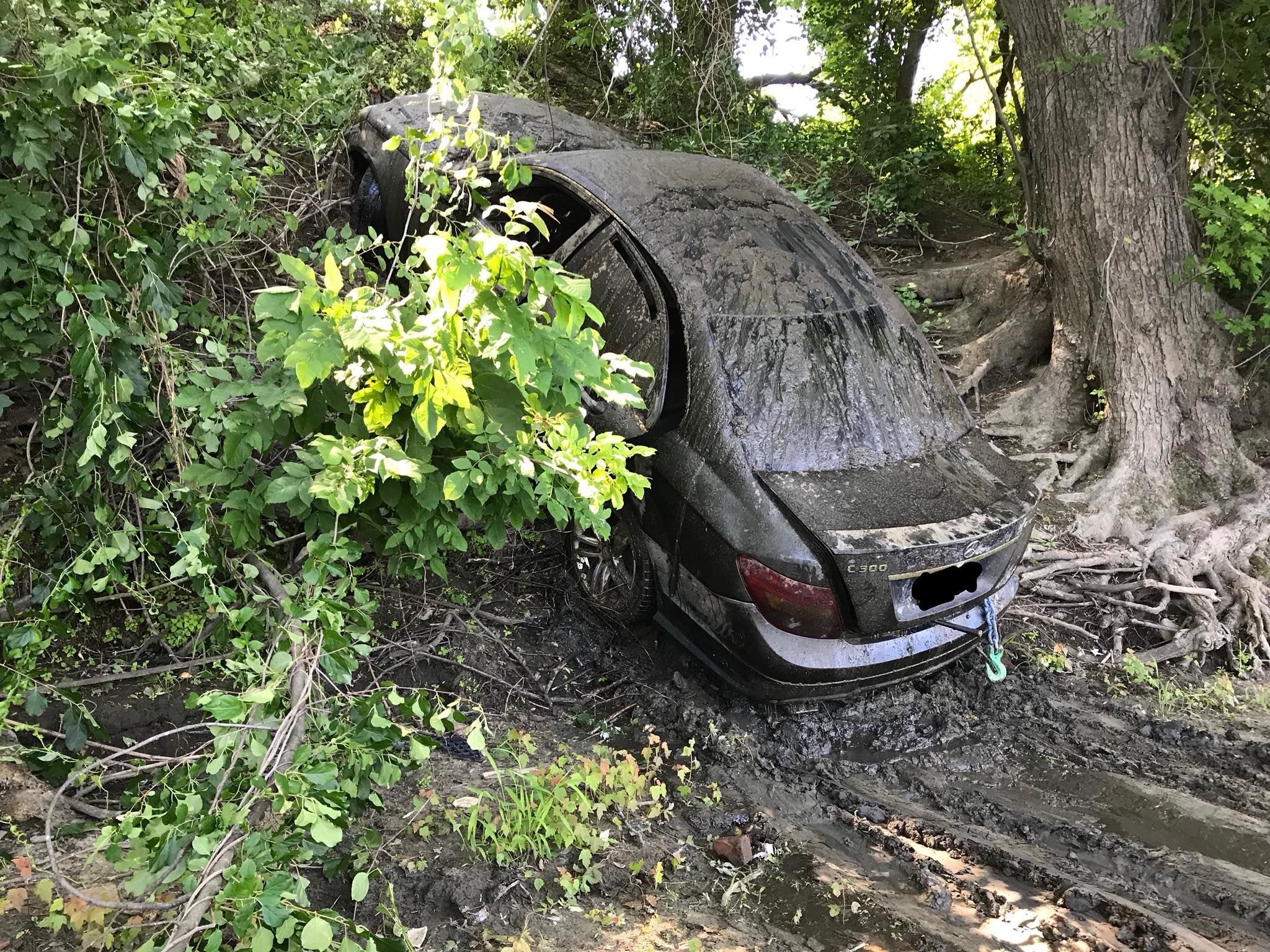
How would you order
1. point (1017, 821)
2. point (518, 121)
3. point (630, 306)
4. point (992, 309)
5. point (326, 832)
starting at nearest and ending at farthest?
point (326, 832) < point (1017, 821) < point (630, 306) < point (518, 121) < point (992, 309)

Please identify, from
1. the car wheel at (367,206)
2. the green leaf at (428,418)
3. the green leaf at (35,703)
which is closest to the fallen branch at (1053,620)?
the green leaf at (428,418)

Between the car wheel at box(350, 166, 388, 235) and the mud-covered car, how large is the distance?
172 cm

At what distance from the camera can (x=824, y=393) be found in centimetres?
351

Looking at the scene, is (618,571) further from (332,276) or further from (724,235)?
(332,276)

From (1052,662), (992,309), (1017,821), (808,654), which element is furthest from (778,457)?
(992,309)

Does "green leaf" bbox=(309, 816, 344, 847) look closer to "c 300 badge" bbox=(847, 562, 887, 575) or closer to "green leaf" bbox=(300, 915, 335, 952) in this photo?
"green leaf" bbox=(300, 915, 335, 952)

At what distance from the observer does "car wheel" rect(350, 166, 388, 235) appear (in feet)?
17.5

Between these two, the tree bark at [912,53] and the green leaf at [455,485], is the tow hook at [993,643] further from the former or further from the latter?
the tree bark at [912,53]

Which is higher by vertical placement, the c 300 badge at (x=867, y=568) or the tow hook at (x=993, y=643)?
the c 300 badge at (x=867, y=568)

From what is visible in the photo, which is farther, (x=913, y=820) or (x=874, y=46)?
(x=874, y=46)

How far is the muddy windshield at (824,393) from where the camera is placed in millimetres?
3381

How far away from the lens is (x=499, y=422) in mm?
2137

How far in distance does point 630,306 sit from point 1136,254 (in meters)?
3.96

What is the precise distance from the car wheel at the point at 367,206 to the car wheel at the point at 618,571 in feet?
8.97
